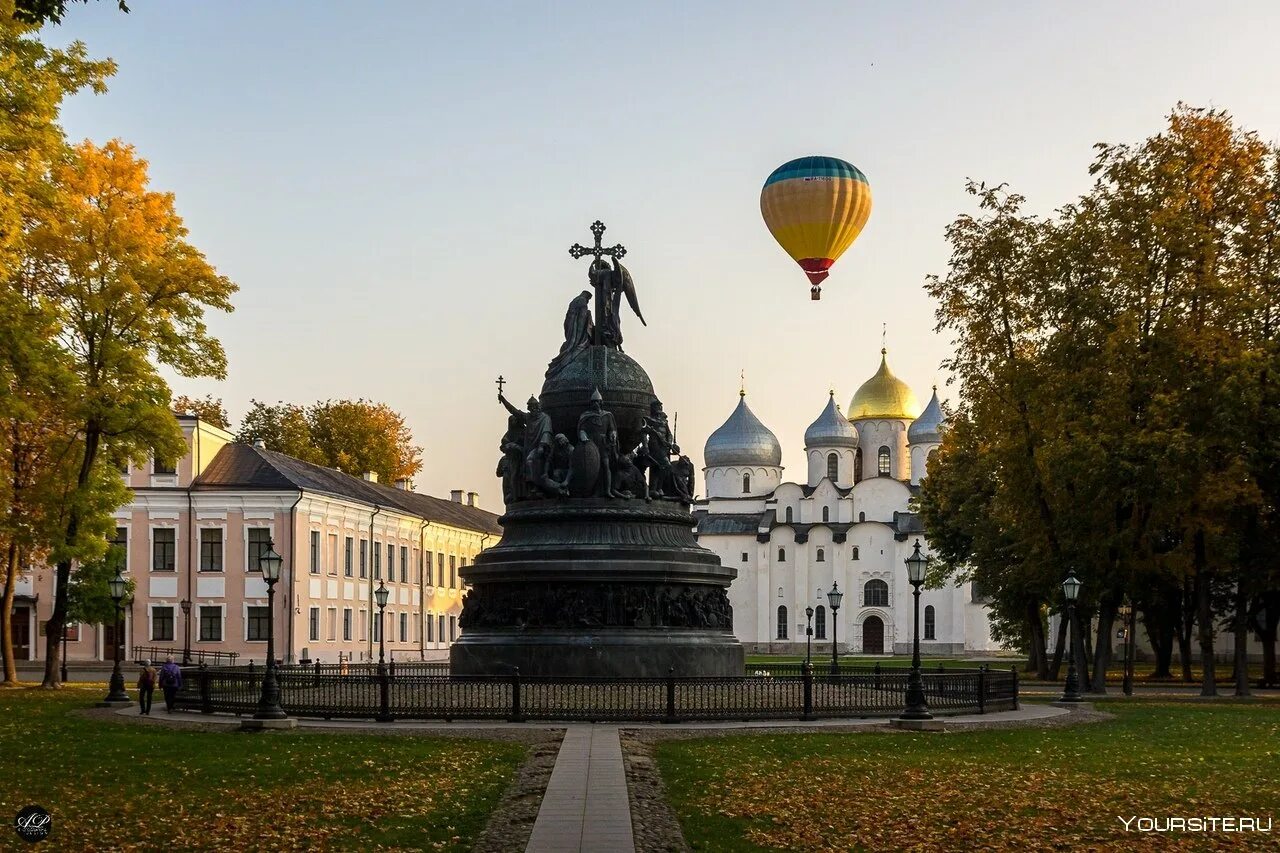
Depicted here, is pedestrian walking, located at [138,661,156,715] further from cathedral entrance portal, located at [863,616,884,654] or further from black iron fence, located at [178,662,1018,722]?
cathedral entrance portal, located at [863,616,884,654]

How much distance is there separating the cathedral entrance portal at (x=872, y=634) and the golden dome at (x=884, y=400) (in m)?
21.4

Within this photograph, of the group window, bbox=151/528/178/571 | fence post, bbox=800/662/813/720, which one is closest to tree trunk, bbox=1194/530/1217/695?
fence post, bbox=800/662/813/720

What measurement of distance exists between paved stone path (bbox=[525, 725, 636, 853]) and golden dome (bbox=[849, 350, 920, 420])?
120m

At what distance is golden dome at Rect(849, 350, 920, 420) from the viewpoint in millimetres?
141125

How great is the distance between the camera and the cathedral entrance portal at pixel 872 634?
418 feet

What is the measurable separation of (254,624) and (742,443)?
79.5 m

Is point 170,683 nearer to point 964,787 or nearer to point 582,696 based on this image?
point 582,696

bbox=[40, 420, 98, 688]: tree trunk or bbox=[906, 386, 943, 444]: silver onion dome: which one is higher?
bbox=[906, 386, 943, 444]: silver onion dome

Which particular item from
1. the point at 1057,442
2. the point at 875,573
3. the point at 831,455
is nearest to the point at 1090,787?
the point at 1057,442

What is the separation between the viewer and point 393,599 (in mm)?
78250

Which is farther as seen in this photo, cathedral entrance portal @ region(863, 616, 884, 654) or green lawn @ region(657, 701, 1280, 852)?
cathedral entrance portal @ region(863, 616, 884, 654)

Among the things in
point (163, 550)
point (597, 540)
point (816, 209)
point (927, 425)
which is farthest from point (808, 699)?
point (927, 425)

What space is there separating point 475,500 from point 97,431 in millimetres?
71697

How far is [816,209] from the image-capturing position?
6312 centimetres
